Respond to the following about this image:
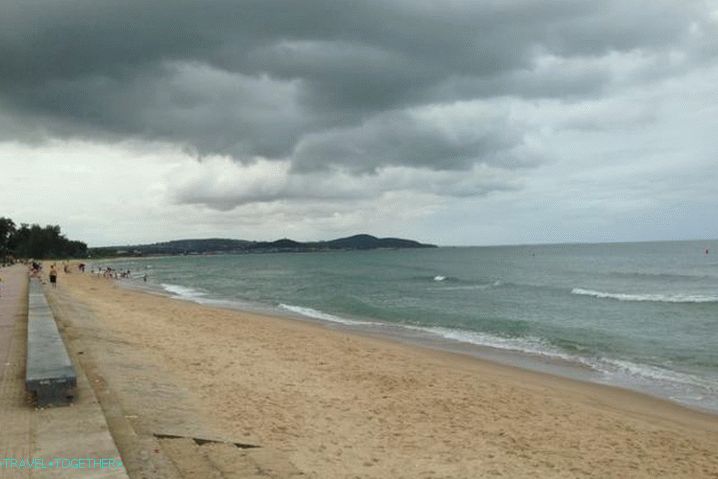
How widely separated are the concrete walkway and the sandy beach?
1.62 feet

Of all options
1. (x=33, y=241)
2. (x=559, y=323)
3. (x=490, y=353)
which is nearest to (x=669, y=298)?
(x=559, y=323)

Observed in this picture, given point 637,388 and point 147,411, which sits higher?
point 147,411

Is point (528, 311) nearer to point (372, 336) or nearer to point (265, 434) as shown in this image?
point (372, 336)

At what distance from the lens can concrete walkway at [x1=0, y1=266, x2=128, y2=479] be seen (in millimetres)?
4836

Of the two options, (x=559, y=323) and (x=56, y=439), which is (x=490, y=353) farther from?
(x=56, y=439)

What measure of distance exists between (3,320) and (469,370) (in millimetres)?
13214

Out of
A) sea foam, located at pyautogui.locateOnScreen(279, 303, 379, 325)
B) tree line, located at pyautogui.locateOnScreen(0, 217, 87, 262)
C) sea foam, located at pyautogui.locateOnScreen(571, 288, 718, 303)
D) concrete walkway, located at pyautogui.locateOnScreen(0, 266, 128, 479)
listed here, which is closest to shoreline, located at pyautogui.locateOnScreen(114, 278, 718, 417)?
sea foam, located at pyautogui.locateOnScreen(279, 303, 379, 325)

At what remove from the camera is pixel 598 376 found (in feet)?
51.4

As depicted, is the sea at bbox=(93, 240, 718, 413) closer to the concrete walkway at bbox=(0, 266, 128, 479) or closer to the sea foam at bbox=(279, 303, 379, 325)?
the sea foam at bbox=(279, 303, 379, 325)

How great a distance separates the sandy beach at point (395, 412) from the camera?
7.33m

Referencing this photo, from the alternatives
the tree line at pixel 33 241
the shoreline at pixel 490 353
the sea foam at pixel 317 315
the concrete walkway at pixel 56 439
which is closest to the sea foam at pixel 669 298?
the shoreline at pixel 490 353

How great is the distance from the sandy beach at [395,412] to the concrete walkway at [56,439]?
1.62 ft

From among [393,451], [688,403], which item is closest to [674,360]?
[688,403]

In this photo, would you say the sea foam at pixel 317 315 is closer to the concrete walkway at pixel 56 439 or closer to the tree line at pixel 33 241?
the concrete walkway at pixel 56 439
